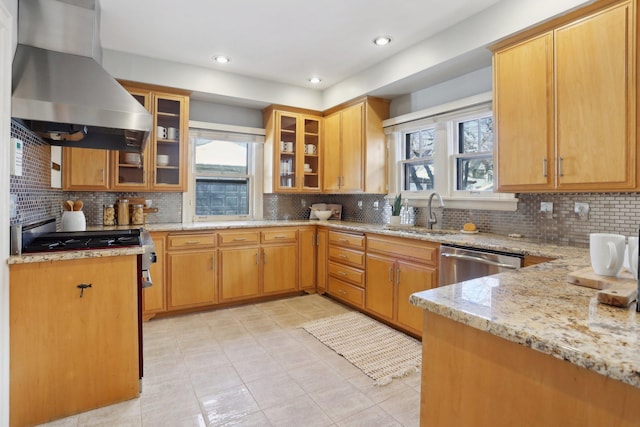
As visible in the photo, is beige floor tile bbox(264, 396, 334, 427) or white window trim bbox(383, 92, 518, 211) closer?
beige floor tile bbox(264, 396, 334, 427)

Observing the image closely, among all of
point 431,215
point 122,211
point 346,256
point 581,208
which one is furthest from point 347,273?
point 122,211

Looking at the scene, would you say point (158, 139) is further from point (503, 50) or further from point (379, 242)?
point (503, 50)

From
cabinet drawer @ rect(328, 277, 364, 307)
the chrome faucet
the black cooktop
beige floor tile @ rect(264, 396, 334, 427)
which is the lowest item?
beige floor tile @ rect(264, 396, 334, 427)

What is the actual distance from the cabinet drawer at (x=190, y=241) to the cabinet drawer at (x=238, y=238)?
9cm

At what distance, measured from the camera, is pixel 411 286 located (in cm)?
303

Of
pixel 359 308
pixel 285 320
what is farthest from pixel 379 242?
pixel 285 320

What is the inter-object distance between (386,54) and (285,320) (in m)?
2.83

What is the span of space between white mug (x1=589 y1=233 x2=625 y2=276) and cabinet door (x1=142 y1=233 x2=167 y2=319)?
11.0ft

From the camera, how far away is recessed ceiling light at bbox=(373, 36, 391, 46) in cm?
312

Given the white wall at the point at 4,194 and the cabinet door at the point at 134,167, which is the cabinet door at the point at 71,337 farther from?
the cabinet door at the point at 134,167

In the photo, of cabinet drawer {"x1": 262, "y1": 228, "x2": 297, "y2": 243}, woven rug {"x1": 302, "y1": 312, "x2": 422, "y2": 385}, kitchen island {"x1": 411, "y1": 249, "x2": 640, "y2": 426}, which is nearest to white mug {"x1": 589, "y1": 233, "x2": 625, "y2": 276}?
kitchen island {"x1": 411, "y1": 249, "x2": 640, "y2": 426}

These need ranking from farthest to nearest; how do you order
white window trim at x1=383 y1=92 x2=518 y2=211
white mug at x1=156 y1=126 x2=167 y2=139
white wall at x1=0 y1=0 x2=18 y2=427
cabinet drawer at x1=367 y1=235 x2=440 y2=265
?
white mug at x1=156 y1=126 x2=167 y2=139 → white window trim at x1=383 y1=92 x2=518 y2=211 → cabinet drawer at x1=367 y1=235 x2=440 y2=265 → white wall at x1=0 y1=0 x2=18 y2=427

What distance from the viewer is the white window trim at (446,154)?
121 inches

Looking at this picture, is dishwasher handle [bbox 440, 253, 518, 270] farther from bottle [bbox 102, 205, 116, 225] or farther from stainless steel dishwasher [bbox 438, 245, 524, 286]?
bottle [bbox 102, 205, 116, 225]
